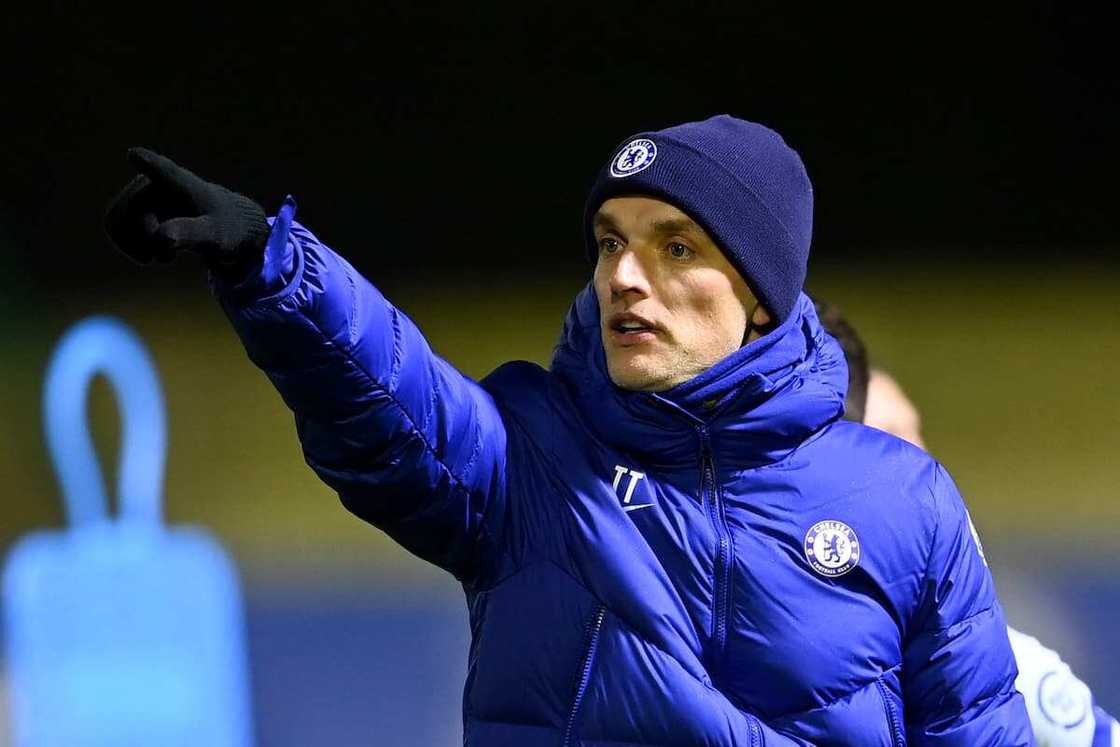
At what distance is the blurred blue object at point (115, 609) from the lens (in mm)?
3252

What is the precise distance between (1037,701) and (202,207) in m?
1.30

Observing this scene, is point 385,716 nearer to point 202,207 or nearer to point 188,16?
point 188,16

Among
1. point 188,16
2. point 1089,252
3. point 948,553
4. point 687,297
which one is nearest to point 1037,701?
point 948,553

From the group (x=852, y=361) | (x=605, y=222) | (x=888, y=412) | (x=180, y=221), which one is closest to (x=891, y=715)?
(x=605, y=222)

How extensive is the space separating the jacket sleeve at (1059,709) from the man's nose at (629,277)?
81cm

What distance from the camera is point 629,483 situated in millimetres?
1658

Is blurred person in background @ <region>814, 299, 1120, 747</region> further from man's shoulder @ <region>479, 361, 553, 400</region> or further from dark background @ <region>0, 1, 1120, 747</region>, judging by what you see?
dark background @ <region>0, 1, 1120, 747</region>

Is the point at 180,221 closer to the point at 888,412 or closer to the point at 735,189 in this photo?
the point at 735,189

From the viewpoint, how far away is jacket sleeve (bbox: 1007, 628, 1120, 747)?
2178 millimetres

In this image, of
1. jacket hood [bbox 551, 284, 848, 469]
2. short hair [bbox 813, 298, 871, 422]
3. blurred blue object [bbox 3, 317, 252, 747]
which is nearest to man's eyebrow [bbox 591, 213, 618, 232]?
jacket hood [bbox 551, 284, 848, 469]

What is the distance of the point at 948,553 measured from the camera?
66.6 inches

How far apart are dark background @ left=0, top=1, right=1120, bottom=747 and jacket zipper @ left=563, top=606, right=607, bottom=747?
5.74 feet

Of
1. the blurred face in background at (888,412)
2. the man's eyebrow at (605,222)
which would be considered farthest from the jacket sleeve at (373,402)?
the blurred face in background at (888,412)

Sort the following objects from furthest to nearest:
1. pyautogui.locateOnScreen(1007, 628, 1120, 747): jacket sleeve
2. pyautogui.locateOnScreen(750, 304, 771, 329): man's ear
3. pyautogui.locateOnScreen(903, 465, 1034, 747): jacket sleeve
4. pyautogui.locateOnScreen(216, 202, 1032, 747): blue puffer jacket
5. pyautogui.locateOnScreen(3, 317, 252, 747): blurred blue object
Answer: pyautogui.locateOnScreen(3, 317, 252, 747): blurred blue object
pyautogui.locateOnScreen(1007, 628, 1120, 747): jacket sleeve
pyautogui.locateOnScreen(750, 304, 771, 329): man's ear
pyautogui.locateOnScreen(903, 465, 1034, 747): jacket sleeve
pyautogui.locateOnScreen(216, 202, 1032, 747): blue puffer jacket
